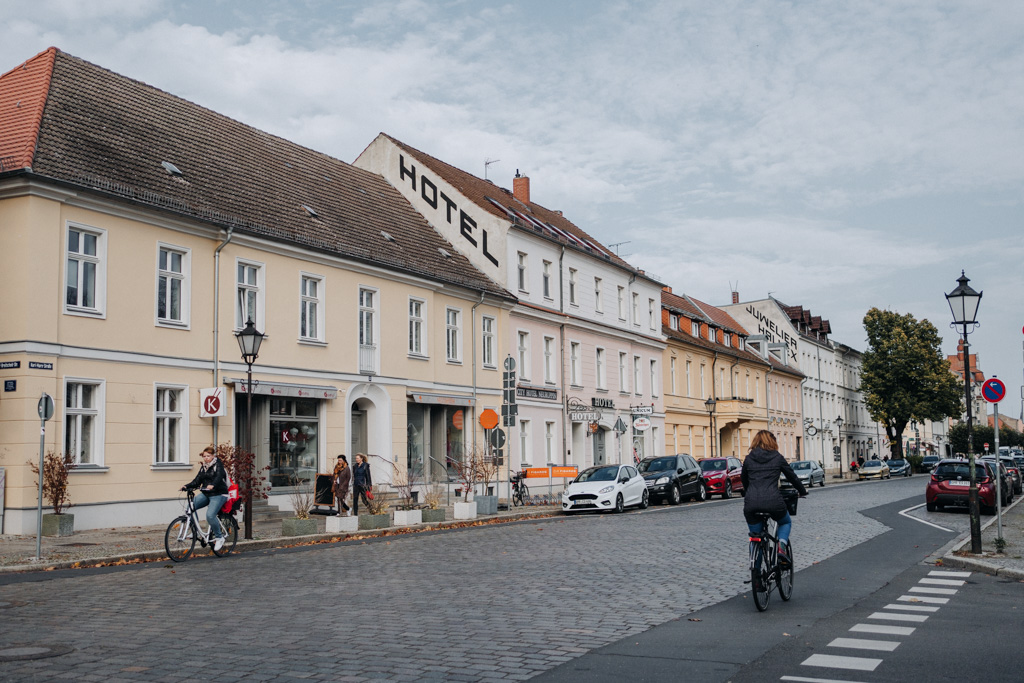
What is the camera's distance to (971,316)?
1780 cm

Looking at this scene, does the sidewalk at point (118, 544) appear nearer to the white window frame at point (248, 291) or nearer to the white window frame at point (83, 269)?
the white window frame at point (83, 269)

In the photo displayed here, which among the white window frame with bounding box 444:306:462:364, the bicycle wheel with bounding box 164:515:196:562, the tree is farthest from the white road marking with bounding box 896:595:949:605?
the tree

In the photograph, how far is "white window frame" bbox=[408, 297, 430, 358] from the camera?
33531 millimetres

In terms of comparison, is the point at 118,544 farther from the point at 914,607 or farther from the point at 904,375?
the point at 904,375

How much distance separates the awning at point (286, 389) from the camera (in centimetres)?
2623

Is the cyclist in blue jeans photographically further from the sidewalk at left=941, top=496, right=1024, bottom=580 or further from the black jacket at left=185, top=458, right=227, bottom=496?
the sidewalk at left=941, top=496, right=1024, bottom=580

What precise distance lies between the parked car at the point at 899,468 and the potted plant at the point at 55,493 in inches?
2538

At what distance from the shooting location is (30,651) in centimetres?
838

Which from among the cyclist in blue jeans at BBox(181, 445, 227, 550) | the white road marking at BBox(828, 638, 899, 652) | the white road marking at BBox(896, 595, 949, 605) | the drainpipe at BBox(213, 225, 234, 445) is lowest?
the white road marking at BBox(896, 595, 949, 605)

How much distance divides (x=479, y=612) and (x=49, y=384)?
46.8 feet

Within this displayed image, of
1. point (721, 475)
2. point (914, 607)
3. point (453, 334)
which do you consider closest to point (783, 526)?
point (914, 607)

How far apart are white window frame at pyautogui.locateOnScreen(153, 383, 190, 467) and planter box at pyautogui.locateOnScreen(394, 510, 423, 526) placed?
5142mm

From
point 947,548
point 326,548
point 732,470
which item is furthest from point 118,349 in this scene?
point 732,470

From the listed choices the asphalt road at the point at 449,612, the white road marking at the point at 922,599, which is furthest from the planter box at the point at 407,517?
the white road marking at the point at 922,599
